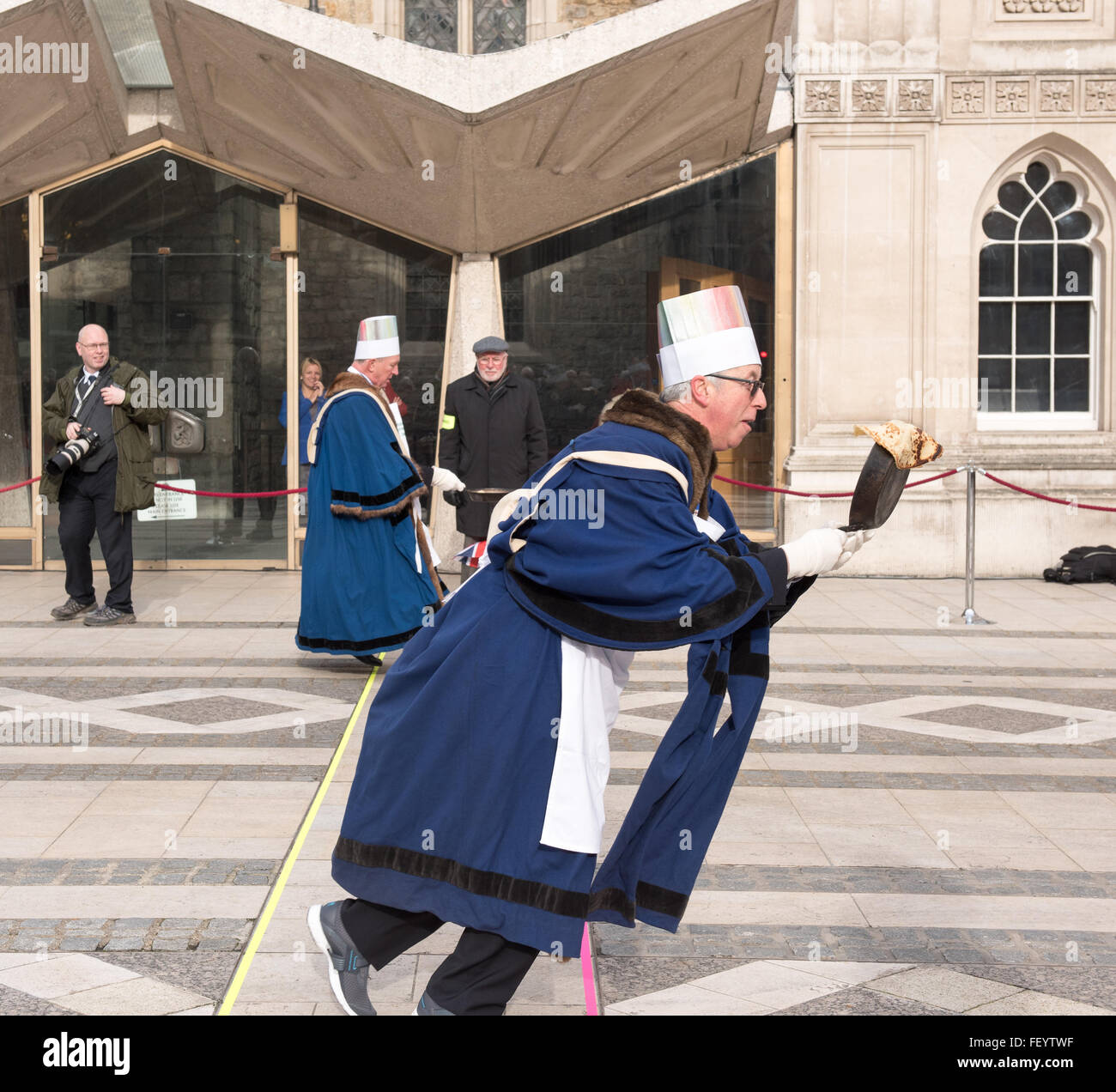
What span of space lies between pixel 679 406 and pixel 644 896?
3.57ft

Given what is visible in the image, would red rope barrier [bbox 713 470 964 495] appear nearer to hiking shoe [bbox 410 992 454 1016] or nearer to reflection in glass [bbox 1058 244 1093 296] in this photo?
reflection in glass [bbox 1058 244 1093 296]

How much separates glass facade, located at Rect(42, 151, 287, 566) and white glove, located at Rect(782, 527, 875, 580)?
425 inches

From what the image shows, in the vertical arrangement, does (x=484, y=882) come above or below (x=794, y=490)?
→ below

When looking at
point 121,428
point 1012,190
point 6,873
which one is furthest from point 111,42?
point 6,873

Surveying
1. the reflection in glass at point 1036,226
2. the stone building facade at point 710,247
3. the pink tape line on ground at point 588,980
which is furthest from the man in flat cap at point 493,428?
the pink tape line on ground at point 588,980

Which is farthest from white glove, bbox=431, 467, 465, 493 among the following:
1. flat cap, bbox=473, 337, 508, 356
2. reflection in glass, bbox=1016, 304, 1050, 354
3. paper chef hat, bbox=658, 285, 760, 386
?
reflection in glass, bbox=1016, 304, 1050, 354

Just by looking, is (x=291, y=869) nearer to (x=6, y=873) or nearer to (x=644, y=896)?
(x=6, y=873)

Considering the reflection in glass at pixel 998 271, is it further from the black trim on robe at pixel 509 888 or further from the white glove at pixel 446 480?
the black trim on robe at pixel 509 888

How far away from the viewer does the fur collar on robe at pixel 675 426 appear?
3.39 metres

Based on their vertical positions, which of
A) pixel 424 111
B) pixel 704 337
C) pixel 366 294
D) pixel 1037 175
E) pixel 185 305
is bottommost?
pixel 704 337

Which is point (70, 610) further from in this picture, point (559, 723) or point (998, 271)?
point (998, 271)

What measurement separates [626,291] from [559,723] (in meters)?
10.9

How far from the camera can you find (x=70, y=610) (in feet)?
34.2

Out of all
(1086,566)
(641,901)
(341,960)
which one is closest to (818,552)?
(641,901)
